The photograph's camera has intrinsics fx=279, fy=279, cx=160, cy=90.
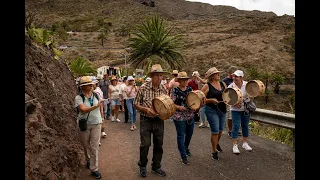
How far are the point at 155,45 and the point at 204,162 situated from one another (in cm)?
1735

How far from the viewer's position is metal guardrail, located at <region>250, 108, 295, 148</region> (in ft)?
22.2

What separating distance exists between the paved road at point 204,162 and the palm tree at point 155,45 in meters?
15.1

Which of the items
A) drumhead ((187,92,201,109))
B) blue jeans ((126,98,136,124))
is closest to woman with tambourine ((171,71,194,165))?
drumhead ((187,92,201,109))

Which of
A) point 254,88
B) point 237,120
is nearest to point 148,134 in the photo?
point 237,120

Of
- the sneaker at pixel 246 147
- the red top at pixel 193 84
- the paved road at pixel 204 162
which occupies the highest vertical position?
the red top at pixel 193 84

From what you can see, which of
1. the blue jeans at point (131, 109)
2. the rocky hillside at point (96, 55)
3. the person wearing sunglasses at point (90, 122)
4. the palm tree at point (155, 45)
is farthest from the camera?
the palm tree at point (155, 45)

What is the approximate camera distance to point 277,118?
283 inches

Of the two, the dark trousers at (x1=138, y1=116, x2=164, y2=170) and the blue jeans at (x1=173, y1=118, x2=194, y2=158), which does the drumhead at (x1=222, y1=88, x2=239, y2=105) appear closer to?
the blue jeans at (x1=173, y1=118, x2=194, y2=158)

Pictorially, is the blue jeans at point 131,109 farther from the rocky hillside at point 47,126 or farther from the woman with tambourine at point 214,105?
the woman with tambourine at point 214,105

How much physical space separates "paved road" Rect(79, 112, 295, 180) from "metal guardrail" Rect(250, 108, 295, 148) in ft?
1.78

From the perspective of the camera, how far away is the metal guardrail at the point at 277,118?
22.2 ft

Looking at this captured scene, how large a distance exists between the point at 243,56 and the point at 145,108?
154 feet

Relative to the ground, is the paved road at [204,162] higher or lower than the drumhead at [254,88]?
lower

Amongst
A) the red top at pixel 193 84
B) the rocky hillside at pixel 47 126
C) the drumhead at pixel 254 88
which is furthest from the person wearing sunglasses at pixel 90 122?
the red top at pixel 193 84
